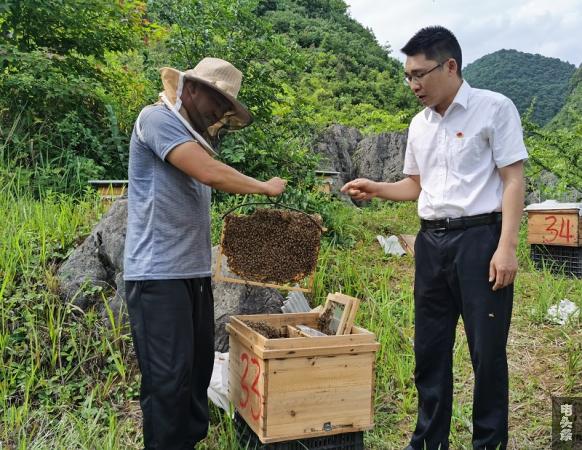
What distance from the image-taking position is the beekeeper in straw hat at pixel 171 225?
246cm

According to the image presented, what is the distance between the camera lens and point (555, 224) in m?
5.93

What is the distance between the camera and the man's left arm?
2.51 meters

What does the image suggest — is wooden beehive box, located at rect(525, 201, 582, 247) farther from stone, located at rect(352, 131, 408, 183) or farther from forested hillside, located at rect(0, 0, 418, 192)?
stone, located at rect(352, 131, 408, 183)

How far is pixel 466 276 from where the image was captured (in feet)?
8.66

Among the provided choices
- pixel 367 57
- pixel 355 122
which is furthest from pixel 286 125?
pixel 367 57

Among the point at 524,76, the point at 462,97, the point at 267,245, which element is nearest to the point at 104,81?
the point at 267,245

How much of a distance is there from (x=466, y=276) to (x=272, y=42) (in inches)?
159

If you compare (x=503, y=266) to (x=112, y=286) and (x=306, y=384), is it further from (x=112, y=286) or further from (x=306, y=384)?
(x=112, y=286)

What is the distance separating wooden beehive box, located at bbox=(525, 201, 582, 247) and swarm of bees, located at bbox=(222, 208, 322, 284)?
3.82 meters

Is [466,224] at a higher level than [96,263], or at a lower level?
higher

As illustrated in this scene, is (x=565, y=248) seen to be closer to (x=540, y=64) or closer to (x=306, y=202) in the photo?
(x=306, y=202)

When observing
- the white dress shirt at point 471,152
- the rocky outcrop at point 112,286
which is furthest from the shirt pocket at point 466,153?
the rocky outcrop at point 112,286

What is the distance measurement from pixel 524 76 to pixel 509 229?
28.6 m

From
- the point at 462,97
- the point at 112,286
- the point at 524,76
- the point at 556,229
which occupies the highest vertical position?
the point at 524,76
